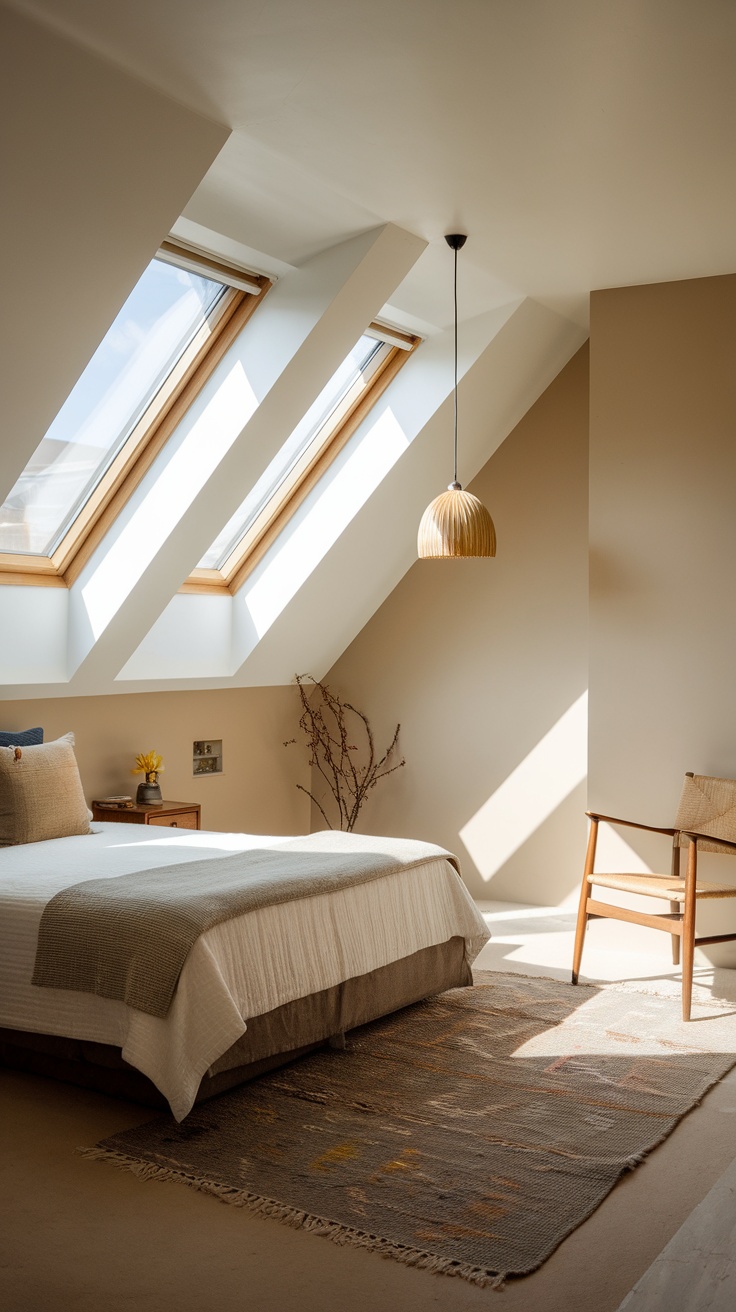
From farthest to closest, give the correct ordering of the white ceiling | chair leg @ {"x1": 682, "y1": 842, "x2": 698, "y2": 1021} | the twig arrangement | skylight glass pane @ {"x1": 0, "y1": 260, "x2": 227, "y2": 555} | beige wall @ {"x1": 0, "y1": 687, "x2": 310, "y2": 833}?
the twig arrangement, beige wall @ {"x1": 0, "y1": 687, "x2": 310, "y2": 833}, skylight glass pane @ {"x1": 0, "y1": 260, "x2": 227, "y2": 555}, chair leg @ {"x1": 682, "y1": 842, "x2": 698, "y2": 1021}, the white ceiling

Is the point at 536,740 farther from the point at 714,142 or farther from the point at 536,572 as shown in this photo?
the point at 714,142

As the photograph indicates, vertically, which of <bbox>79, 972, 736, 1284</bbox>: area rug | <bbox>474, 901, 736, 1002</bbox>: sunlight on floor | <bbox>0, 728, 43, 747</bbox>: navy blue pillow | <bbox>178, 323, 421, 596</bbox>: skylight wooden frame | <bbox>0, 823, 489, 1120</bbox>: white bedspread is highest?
<bbox>178, 323, 421, 596</bbox>: skylight wooden frame

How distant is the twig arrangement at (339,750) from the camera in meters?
6.53

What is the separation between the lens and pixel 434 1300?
2.31 metres

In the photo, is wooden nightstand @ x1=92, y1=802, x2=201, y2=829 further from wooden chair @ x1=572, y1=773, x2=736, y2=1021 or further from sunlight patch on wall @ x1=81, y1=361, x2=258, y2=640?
wooden chair @ x1=572, y1=773, x2=736, y2=1021

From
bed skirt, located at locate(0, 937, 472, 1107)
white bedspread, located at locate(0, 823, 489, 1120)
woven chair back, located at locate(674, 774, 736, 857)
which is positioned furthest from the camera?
woven chair back, located at locate(674, 774, 736, 857)

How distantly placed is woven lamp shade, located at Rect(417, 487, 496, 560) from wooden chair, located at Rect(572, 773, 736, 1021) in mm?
1188

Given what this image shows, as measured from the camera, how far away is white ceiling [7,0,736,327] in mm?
2812

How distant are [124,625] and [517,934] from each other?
228 centimetres

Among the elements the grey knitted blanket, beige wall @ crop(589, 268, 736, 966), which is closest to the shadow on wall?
beige wall @ crop(589, 268, 736, 966)

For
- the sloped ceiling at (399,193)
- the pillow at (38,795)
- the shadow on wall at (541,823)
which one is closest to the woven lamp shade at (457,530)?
the sloped ceiling at (399,193)

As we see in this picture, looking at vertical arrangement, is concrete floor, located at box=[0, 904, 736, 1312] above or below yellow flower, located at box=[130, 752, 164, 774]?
below

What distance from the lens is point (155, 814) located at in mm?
5031

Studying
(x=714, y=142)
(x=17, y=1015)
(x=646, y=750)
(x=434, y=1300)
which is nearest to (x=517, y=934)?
(x=646, y=750)
